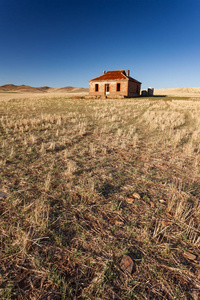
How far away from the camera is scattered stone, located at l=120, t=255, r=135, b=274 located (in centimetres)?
176

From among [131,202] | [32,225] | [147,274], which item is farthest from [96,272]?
[131,202]

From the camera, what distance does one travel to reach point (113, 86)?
114 feet

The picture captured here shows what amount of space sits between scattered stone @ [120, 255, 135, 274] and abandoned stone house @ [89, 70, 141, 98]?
33.8 m

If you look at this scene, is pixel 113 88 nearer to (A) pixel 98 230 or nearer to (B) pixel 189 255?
(A) pixel 98 230

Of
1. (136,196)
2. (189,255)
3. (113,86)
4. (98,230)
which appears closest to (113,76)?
(113,86)

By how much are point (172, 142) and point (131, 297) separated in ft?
18.8

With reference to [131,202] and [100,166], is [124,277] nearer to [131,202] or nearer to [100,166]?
[131,202]

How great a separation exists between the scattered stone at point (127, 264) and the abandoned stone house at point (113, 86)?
33808 mm

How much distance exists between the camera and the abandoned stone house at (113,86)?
110 ft

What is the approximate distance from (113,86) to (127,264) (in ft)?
119

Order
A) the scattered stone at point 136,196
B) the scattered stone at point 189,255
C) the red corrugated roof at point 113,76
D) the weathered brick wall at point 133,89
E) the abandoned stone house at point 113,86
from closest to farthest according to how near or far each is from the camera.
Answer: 1. the scattered stone at point 189,255
2. the scattered stone at point 136,196
3. the abandoned stone house at point 113,86
4. the red corrugated roof at point 113,76
5. the weathered brick wall at point 133,89

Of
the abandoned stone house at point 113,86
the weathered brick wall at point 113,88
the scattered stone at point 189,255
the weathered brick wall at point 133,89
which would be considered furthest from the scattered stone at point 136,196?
the weathered brick wall at point 133,89

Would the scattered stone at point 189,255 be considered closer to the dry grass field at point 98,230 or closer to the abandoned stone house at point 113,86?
the dry grass field at point 98,230

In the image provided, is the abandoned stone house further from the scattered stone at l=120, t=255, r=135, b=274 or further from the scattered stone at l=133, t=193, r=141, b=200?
the scattered stone at l=120, t=255, r=135, b=274
